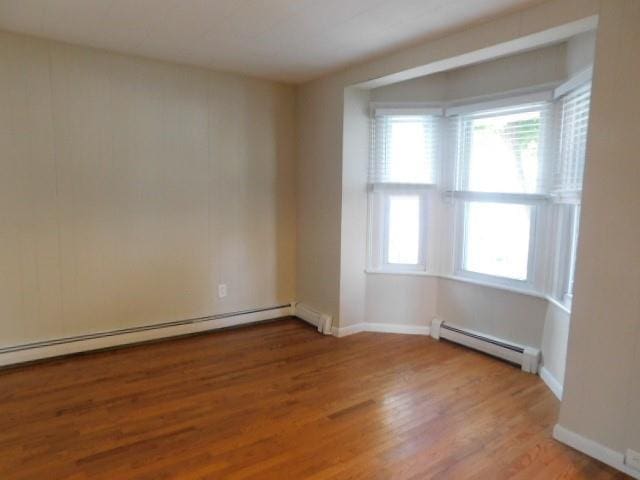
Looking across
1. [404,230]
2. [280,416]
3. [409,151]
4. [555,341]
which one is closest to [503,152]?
[409,151]

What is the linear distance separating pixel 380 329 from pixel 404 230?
940 mm

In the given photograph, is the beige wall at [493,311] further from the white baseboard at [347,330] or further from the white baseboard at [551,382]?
the white baseboard at [347,330]

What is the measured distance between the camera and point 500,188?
3.35 m

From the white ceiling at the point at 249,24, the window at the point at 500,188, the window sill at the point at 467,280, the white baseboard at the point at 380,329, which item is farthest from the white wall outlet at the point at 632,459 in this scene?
the white ceiling at the point at 249,24

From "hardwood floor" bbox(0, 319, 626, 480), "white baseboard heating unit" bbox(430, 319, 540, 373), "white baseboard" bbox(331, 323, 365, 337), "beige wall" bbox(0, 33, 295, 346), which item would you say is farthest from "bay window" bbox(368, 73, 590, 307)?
"beige wall" bbox(0, 33, 295, 346)

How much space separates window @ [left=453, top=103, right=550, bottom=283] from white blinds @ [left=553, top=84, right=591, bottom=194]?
0.14 meters

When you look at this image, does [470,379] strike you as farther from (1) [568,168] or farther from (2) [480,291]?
(1) [568,168]

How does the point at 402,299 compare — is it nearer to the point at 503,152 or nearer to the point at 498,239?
the point at 498,239

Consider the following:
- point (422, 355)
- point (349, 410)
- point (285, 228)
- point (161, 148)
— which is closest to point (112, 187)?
point (161, 148)

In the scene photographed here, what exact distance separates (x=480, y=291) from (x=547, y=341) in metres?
0.64

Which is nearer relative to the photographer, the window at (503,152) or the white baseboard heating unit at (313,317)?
the window at (503,152)

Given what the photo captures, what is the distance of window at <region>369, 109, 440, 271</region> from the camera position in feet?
12.2

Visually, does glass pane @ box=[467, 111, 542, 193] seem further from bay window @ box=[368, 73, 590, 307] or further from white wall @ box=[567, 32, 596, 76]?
white wall @ box=[567, 32, 596, 76]

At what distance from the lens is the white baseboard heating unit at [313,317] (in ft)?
12.8
